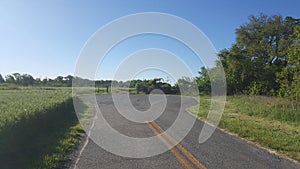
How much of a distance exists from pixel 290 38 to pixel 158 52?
22891 millimetres

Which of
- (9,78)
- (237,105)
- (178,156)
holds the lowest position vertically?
(178,156)

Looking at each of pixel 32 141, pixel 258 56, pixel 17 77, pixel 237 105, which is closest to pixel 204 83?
pixel 258 56

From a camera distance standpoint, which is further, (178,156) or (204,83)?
(204,83)

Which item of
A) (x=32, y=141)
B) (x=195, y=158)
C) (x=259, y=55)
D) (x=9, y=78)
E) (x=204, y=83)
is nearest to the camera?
(x=195, y=158)

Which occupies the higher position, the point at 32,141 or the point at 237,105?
the point at 237,105

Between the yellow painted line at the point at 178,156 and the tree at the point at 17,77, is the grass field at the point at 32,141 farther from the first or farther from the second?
the tree at the point at 17,77

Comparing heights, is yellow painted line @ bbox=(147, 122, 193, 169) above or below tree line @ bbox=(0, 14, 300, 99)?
below

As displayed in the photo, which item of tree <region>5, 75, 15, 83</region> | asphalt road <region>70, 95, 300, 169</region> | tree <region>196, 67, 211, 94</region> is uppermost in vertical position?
tree <region>5, 75, 15, 83</region>

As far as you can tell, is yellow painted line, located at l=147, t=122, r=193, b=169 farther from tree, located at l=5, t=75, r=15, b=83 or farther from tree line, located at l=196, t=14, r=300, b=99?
tree, located at l=5, t=75, r=15, b=83

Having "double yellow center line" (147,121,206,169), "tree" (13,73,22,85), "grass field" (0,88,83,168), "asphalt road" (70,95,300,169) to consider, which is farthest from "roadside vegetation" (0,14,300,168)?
"tree" (13,73,22,85)

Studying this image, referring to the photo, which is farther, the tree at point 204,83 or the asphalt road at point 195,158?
the tree at point 204,83

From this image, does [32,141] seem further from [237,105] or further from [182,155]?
[237,105]

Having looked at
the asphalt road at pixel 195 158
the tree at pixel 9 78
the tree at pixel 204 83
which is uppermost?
the tree at pixel 9 78

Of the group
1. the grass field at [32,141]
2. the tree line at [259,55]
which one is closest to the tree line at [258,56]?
the tree line at [259,55]
